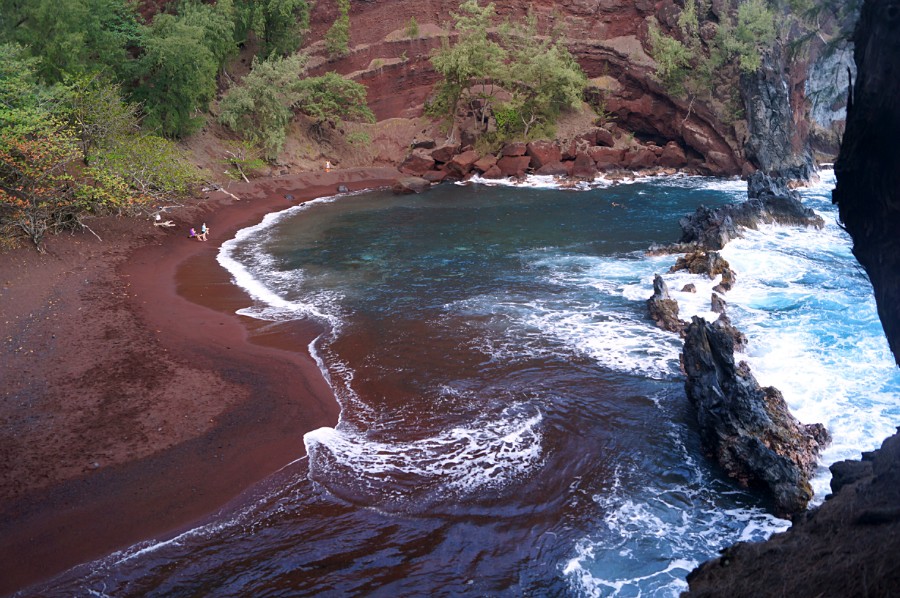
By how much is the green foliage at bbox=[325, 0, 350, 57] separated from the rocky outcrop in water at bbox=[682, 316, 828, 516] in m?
45.6

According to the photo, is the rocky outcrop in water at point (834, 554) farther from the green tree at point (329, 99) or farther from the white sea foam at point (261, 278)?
the green tree at point (329, 99)

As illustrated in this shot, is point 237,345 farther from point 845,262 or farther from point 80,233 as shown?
point 845,262

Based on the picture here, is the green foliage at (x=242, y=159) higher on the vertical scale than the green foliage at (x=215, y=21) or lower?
lower

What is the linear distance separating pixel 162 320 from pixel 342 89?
32141 millimetres

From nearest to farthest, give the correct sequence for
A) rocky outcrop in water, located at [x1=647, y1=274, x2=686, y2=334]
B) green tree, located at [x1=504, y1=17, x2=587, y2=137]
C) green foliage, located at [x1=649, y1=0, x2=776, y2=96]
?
rocky outcrop in water, located at [x1=647, y1=274, x2=686, y2=334] < green foliage, located at [x1=649, y1=0, x2=776, y2=96] < green tree, located at [x1=504, y1=17, x2=587, y2=137]

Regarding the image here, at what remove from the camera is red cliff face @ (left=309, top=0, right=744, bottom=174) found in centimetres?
5231

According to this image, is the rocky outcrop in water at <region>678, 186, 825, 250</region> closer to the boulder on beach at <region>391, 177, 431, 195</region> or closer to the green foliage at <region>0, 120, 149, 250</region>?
the boulder on beach at <region>391, 177, 431, 195</region>

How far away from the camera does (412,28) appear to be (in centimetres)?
5553

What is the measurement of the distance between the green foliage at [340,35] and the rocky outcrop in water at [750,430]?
45588 millimetres

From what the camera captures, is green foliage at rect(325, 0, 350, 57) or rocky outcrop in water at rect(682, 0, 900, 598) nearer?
rocky outcrop in water at rect(682, 0, 900, 598)

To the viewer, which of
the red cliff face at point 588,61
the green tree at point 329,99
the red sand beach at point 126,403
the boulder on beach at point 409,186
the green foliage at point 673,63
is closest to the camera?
the red sand beach at point 126,403

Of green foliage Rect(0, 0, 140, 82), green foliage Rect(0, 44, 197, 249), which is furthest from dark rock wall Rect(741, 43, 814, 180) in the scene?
green foliage Rect(0, 0, 140, 82)

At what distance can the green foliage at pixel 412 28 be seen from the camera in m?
55.4

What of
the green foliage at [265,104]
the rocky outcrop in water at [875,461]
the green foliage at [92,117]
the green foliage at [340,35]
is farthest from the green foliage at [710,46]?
the rocky outcrop in water at [875,461]
